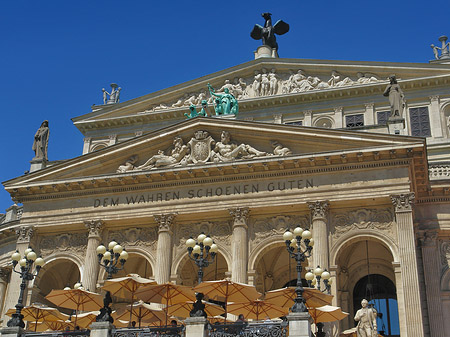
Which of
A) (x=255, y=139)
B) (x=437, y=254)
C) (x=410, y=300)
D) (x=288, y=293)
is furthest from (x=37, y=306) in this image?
(x=437, y=254)

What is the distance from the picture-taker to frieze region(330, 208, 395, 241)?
2927 centimetres

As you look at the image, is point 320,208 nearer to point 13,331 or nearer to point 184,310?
point 184,310

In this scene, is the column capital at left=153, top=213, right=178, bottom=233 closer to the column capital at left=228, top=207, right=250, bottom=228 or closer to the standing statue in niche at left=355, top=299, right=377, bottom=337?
the column capital at left=228, top=207, right=250, bottom=228

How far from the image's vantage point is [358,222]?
29.7 metres

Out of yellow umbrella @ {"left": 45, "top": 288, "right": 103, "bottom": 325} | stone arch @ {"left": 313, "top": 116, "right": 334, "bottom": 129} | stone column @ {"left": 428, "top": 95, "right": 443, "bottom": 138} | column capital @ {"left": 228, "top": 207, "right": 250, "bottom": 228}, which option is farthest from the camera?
stone arch @ {"left": 313, "top": 116, "right": 334, "bottom": 129}

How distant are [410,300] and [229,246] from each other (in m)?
8.32

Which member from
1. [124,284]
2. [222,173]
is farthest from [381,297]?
[124,284]

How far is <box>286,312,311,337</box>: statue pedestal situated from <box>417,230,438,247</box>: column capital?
14919 millimetres

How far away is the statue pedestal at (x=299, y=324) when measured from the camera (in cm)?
1906

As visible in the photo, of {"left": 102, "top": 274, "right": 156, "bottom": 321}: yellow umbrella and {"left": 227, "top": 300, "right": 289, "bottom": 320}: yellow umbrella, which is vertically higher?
{"left": 102, "top": 274, "right": 156, "bottom": 321}: yellow umbrella

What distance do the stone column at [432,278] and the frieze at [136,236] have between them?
12654 millimetres

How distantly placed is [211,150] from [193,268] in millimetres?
6458

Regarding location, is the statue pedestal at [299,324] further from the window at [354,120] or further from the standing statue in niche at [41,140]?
the window at [354,120]

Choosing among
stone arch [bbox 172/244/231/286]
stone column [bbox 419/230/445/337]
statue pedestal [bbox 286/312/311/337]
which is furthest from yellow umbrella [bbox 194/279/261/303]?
stone column [bbox 419/230/445/337]
